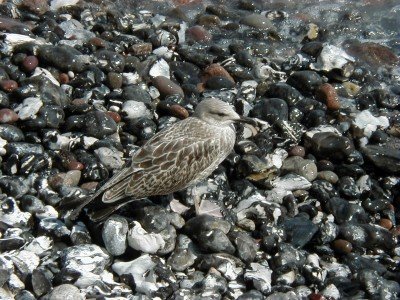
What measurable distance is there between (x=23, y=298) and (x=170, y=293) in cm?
103

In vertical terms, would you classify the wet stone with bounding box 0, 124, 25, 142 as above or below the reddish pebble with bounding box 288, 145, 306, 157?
above

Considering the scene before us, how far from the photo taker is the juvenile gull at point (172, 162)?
263 inches

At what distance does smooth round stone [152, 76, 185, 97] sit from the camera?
845 cm

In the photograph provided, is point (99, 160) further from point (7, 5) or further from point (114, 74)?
point (7, 5)

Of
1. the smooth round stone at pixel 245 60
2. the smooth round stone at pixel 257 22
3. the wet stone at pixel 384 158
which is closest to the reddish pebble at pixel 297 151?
the wet stone at pixel 384 158

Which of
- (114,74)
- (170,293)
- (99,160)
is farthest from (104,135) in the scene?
(170,293)

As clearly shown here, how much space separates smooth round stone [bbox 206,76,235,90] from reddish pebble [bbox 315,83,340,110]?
2.94 ft

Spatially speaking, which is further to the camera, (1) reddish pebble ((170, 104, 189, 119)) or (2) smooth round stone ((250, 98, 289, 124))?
(2) smooth round stone ((250, 98, 289, 124))

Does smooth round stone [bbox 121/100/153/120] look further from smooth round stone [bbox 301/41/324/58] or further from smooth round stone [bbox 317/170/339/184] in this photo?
smooth round stone [bbox 301/41/324/58]

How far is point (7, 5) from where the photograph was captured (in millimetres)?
9461

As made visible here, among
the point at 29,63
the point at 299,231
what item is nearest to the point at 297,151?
the point at 299,231

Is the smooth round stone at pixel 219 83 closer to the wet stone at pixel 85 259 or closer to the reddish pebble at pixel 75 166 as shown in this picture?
the reddish pebble at pixel 75 166

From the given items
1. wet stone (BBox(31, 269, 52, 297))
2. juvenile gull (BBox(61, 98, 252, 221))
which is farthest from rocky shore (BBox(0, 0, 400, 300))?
juvenile gull (BBox(61, 98, 252, 221))

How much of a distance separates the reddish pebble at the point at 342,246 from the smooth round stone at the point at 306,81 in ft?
7.64
